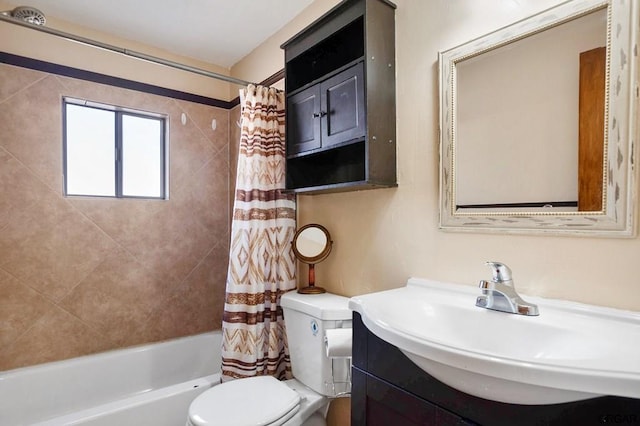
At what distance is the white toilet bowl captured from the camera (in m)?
1.36

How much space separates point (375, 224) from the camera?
164 centimetres

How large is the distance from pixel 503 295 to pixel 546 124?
538 millimetres

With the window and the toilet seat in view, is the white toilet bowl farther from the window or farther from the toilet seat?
the window

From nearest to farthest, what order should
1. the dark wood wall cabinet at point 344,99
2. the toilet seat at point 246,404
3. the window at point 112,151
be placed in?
the toilet seat at point 246,404
the dark wood wall cabinet at point 344,99
the window at point 112,151

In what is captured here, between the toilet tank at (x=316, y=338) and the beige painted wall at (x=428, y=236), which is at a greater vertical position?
the beige painted wall at (x=428, y=236)

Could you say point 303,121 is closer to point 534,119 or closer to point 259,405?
point 534,119

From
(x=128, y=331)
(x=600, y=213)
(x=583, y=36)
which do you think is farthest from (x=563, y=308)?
(x=128, y=331)

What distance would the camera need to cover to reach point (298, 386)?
1716 millimetres

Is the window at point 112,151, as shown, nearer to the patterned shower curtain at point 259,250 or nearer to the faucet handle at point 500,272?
the patterned shower curtain at point 259,250

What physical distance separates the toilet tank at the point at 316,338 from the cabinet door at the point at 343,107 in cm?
73

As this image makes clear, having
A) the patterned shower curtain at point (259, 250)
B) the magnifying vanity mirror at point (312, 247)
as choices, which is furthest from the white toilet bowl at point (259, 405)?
the magnifying vanity mirror at point (312, 247)

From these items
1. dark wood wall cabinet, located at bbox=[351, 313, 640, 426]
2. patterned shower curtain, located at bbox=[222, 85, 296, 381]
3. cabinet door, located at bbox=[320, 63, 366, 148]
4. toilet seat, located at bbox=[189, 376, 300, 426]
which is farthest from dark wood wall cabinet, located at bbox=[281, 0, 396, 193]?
toilet seat, located at bbox=[189, 376, 300, 426]

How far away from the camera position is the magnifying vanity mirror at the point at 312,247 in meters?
1.83

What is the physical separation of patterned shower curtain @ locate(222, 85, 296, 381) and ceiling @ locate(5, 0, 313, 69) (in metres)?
0.47
